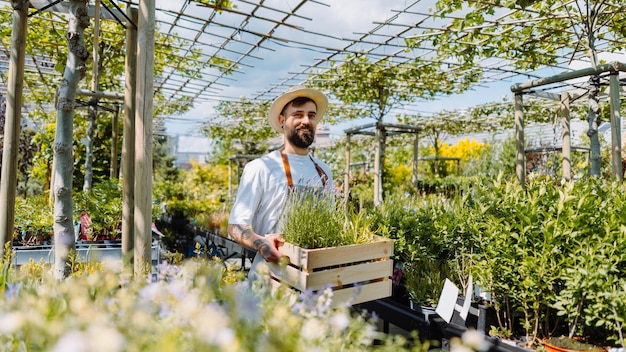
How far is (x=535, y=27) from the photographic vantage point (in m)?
5.82

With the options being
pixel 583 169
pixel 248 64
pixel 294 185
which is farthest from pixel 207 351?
pixel 248 64

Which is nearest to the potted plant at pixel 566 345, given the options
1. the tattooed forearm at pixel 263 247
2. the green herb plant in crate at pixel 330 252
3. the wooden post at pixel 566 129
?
the green herb plant in crate at pixel 330 252

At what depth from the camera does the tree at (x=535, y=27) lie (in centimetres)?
422

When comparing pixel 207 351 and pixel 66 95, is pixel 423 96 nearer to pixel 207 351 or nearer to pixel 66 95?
pixel 66 95

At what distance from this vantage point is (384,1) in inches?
223

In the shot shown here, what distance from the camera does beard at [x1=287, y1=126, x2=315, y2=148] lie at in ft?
7.02

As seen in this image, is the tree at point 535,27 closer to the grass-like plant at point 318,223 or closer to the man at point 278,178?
the man at point 278,178

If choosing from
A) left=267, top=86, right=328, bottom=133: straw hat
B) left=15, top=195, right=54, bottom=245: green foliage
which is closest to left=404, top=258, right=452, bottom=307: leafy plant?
left=267, top=86, right=328, bottom=133: straw hat

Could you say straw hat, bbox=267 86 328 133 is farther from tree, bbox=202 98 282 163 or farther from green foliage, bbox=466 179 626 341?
tree, bbox=202 98 282 163

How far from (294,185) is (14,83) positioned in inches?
66.1

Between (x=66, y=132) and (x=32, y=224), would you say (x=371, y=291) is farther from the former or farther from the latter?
(x=32, y=224)

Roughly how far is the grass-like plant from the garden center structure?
24.3 inches

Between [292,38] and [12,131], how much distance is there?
4.94 m

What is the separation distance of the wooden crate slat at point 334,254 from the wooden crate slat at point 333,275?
0.02 meters
